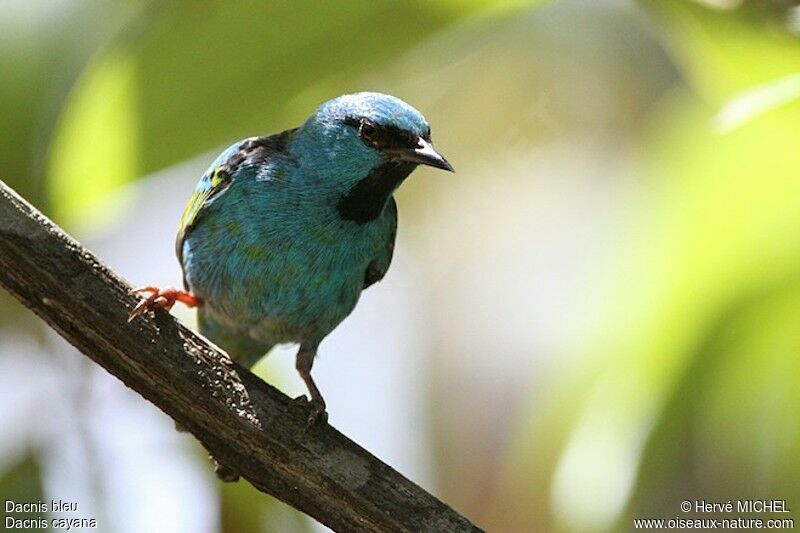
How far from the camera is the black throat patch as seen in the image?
4.02 meters

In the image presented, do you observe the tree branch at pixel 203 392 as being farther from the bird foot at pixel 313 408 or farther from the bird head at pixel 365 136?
the bird head at pixel 365 136

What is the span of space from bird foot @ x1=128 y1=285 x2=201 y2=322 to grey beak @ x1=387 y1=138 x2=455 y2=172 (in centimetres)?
91

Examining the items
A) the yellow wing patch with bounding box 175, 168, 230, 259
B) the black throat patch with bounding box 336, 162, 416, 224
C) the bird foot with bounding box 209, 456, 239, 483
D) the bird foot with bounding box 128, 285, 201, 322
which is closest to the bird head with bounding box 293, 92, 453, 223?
the black throat patch with bounding box 336, 162, 416, 224

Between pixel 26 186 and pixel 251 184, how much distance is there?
2.62 ft

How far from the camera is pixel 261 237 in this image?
4.16m

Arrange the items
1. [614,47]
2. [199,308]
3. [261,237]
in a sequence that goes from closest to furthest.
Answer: [261,237] < [199,308] < [614,47]

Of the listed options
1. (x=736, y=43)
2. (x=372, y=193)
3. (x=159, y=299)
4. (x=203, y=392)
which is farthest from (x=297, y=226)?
(x=736, y=43)

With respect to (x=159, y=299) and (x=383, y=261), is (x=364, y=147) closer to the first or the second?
(x=383, y=261)

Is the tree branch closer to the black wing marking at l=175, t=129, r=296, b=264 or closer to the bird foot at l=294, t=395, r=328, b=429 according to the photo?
the bird foot at l=294, t=395, r=328, b=429

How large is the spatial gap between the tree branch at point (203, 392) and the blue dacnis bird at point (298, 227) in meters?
0.64

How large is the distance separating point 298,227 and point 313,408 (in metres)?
0.89

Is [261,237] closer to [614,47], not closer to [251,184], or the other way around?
[251,184]

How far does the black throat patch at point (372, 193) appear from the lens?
13.2ft

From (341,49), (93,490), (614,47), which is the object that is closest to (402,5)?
(341,49)
